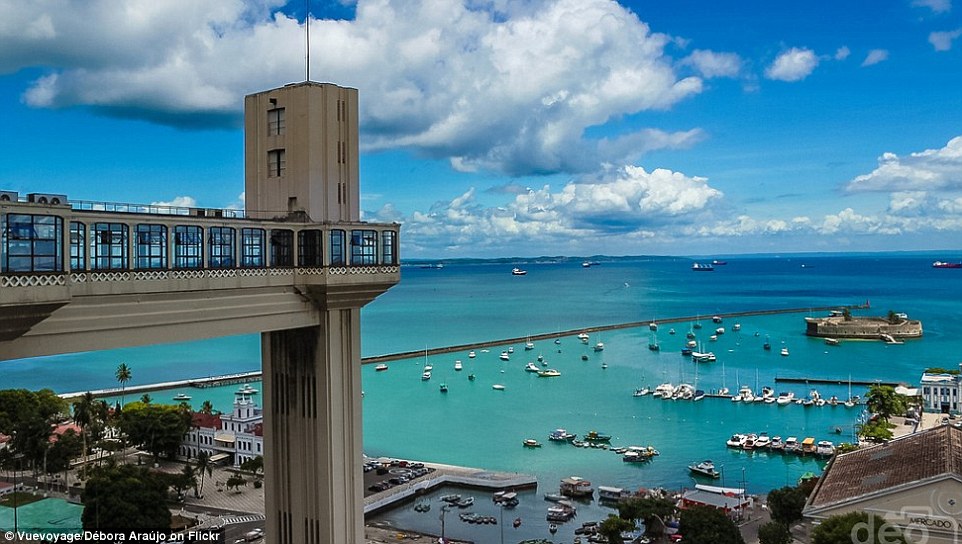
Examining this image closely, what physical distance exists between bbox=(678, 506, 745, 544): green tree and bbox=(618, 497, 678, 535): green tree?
19.0 ft

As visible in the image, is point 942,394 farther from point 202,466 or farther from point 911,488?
point 202,466

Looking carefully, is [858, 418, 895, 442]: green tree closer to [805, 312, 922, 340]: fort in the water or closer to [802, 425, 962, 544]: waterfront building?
[802, 425, 962, 544]: waterfront building

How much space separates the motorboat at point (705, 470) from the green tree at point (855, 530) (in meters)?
26.8

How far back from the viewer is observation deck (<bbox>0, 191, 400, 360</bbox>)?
11031 mm

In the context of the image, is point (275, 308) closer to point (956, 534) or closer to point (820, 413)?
point (956, 534)

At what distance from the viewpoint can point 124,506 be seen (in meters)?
28.0

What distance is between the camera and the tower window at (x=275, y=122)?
17469 mm

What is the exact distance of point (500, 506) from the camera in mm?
40625

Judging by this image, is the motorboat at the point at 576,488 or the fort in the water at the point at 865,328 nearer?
the motorboat at the point at 576,488

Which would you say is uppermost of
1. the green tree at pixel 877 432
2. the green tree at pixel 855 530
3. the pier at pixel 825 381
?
the green tree at pixel 855 530

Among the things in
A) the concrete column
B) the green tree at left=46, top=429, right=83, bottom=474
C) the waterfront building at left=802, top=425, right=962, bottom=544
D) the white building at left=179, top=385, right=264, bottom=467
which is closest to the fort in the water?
the white building at left=179, top=385, right=264, bottom=467

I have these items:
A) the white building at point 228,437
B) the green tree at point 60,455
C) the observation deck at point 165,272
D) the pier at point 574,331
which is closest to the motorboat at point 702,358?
the pier at point 574,331

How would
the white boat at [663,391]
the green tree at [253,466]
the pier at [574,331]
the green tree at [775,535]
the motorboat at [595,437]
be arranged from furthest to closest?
the pier at [574,331] → the white boat at [663,391] → the motorboat at [595,437] → the green tree at [253,466] → the green tree at [775,535]

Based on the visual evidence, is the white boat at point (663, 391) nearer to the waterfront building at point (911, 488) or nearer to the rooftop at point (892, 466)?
the rooftop at point (892, 466)
